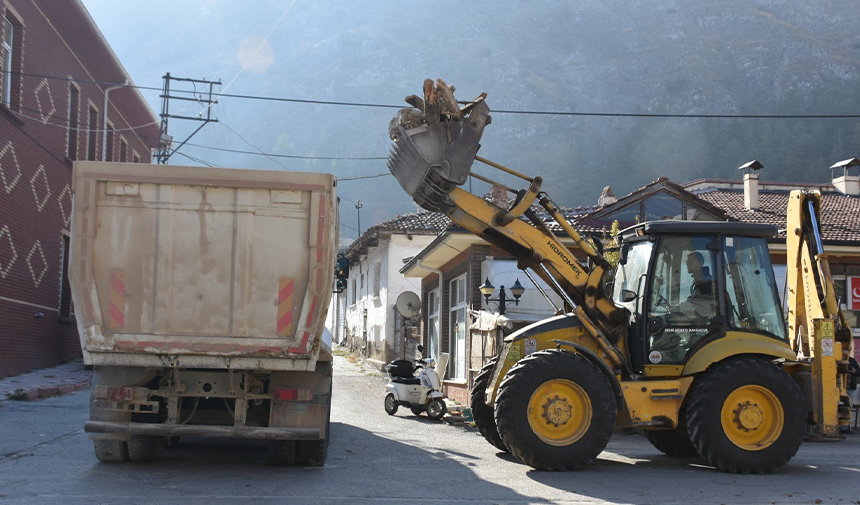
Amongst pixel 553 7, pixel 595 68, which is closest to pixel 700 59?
pixel 595 68

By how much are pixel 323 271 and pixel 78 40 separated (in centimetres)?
1739

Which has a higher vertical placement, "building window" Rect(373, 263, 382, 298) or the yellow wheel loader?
"building window" Rect(373, 263, 382, 298)

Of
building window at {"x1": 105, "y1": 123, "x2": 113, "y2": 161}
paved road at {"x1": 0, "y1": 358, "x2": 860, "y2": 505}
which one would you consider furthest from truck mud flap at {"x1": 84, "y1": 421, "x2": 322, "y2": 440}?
building window at {"x1": 105, "y1": 123, "x2": 113, "y2": 161}

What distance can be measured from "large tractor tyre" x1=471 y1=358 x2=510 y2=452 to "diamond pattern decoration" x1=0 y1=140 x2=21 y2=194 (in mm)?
11821

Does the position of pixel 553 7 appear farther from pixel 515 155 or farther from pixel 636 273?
pixel 636 273

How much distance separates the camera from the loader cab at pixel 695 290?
9578mm

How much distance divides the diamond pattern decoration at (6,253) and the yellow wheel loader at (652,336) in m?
11.1

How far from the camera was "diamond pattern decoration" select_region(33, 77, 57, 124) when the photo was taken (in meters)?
19.2

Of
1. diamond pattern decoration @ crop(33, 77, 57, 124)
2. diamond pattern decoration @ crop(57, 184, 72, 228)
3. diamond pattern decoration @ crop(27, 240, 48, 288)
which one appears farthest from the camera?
A: diamond pattern decoration @ crop(57, 184, 72, 228)

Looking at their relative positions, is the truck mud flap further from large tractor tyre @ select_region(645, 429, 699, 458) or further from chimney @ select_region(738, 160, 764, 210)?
chimney @ select_region(738, 160, 764, 210)

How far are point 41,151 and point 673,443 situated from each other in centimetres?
1555

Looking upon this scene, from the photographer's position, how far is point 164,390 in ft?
26.5

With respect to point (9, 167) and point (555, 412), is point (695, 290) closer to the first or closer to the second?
point (555, 412)

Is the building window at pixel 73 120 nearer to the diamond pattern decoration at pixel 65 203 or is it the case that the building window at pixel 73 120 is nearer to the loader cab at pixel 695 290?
the diamond pattern decoration at pixel 65 203
